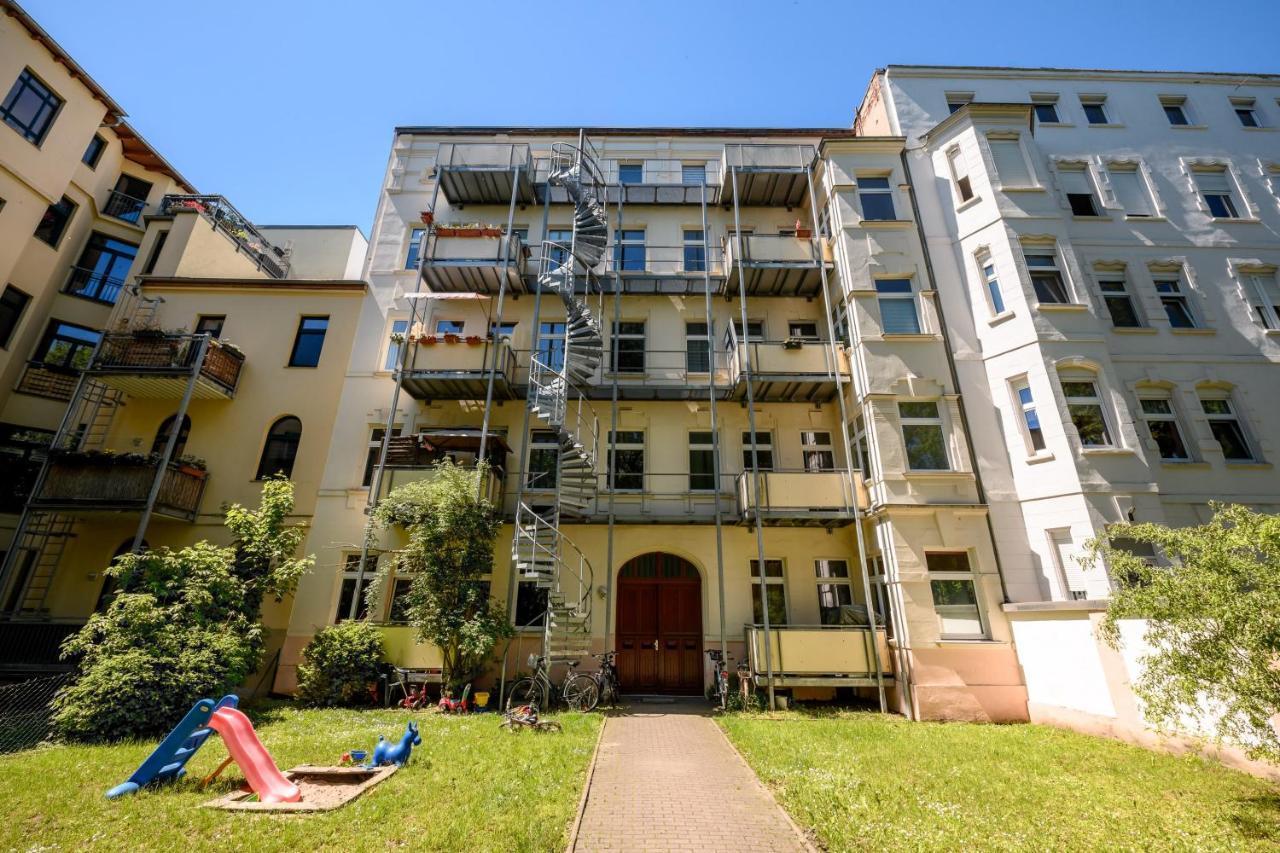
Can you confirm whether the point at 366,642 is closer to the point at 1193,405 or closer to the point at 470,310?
the point at 470,310

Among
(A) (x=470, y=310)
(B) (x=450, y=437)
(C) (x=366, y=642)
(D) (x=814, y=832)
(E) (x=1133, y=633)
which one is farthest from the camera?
(A) (x=470, y=310)

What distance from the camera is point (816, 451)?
578 inches

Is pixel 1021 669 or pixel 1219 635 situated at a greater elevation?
pixel 1219 635

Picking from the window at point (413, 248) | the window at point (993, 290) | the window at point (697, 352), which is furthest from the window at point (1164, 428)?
the window at point (413, 248)

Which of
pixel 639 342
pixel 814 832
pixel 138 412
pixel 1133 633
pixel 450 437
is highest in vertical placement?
pixel 639 342

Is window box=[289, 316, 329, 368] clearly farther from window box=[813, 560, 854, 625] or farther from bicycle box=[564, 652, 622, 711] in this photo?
window box=[813, 560, 854, 625]

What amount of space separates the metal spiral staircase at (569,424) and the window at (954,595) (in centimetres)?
788

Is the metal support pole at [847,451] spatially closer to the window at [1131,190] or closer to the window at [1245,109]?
the window at [1131,190]

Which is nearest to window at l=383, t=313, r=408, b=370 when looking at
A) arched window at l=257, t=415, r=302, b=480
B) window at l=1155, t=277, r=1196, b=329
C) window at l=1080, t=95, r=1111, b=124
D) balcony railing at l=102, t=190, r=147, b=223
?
arched window at l=257, t=415, r=302, b=480

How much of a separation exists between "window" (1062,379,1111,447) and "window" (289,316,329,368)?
791 inches

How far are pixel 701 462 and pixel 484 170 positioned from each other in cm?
1148

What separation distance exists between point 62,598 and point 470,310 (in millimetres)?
12800

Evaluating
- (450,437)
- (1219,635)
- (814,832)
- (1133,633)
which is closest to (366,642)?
(450,437)

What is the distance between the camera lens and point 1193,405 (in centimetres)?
1255
